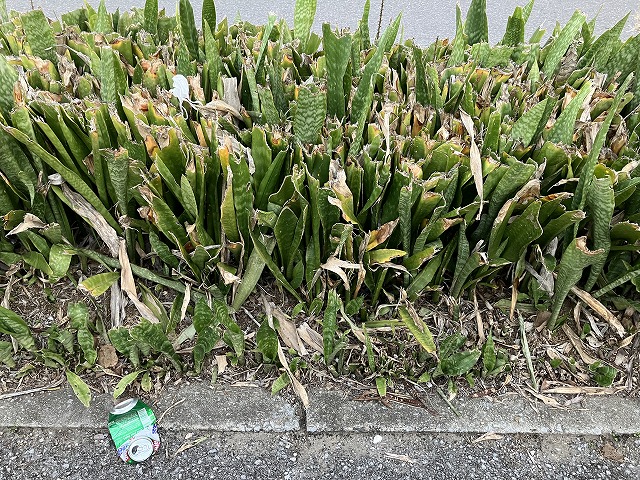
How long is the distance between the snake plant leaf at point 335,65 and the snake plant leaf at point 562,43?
0.86m

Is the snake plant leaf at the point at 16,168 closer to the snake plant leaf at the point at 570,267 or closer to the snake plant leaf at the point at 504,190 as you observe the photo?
the snake plant leaf at the point at 504,190

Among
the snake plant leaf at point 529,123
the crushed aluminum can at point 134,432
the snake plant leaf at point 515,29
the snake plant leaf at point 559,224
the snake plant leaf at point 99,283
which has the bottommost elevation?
the crushed aluminum can at point 134,432

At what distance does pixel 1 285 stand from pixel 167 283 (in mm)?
540

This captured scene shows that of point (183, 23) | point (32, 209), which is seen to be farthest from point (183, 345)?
point (183, 23)

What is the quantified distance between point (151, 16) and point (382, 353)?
5.36 feet

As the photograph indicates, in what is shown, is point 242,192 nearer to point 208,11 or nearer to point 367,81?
point 367,81

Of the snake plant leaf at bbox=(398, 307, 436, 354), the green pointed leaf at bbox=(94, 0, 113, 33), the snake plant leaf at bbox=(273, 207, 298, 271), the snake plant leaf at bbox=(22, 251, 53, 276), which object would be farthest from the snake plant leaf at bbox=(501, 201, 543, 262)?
the green pointed leaf at bbox=(94, 0, 113, 33)

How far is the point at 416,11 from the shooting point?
15.5 ft

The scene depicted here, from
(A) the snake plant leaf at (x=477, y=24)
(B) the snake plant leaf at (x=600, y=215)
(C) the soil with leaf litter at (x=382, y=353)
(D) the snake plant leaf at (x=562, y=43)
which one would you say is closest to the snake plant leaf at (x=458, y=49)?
(A) the snake plant leaf at (x=477, y=24)

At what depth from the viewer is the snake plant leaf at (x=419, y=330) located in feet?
5.32

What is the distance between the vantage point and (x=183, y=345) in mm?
1764

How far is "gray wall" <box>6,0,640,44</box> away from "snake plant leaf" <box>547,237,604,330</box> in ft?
9.66

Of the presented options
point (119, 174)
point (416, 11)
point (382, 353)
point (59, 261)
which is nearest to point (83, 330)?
point (59, 261)

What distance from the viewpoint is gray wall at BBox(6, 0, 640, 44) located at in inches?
175
